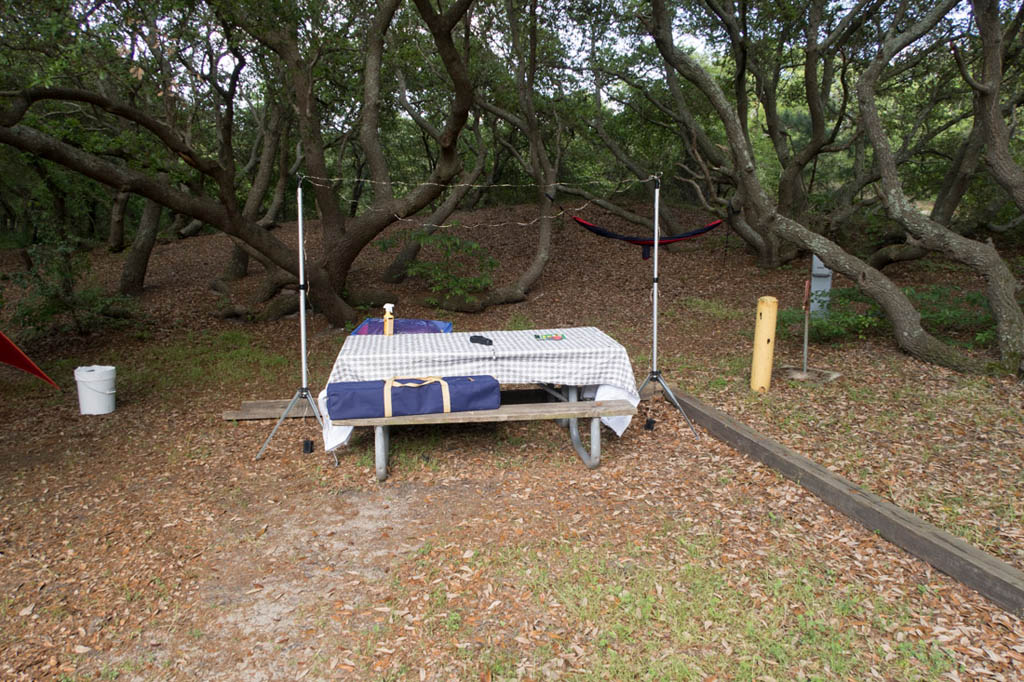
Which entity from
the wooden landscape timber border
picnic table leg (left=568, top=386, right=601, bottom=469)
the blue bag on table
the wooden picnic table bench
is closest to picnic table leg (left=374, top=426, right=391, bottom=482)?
the wooden picnic table bench

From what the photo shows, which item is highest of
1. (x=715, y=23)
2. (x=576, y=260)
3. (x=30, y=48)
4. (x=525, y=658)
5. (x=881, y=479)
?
(x=715, y=23)

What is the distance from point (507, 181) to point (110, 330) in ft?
33.6

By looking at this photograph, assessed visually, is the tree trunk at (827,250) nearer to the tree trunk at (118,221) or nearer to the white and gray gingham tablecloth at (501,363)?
the white and gray gingham tablecloth at (501,363)

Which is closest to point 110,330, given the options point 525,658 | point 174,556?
point 174,556

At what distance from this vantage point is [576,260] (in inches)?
503

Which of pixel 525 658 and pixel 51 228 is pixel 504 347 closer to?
pixel 525 658

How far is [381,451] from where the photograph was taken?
421 centimetres

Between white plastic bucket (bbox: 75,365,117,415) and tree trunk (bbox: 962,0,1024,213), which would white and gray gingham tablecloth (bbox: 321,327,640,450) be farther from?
tree trunk (bbox: 962,0,1024,213)

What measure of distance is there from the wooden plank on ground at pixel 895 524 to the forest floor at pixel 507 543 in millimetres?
67

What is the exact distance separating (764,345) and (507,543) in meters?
3.18

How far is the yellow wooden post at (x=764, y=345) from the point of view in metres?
5.45

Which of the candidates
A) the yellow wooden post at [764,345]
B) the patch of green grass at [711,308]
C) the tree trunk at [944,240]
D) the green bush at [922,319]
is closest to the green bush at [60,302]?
the yellow wooden post at [764,345]

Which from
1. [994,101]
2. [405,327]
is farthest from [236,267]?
[994,101]

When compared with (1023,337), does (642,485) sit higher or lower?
lower
